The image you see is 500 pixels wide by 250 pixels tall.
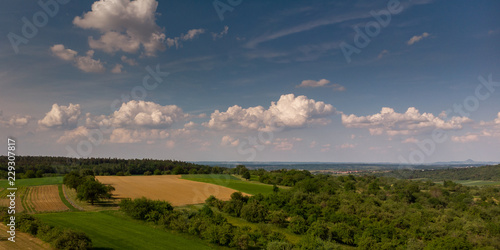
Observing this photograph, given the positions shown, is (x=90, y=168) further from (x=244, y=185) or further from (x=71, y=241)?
(x=71, y=241)

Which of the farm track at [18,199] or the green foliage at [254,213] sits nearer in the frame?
the green foliage at [254,213]

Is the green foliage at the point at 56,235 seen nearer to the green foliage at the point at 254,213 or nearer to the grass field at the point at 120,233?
the grass field at the point at 120,233

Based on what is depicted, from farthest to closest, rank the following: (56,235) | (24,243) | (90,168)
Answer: (90,168), (24,243), (56,235)

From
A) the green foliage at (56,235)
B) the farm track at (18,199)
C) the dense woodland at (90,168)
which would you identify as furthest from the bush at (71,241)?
the dense woodland at (90,168)

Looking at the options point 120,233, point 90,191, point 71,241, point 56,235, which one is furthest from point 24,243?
point 90,191

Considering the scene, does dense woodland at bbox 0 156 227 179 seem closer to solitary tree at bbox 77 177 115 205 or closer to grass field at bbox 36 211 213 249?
solitary tree at bbox 77 177 115 205

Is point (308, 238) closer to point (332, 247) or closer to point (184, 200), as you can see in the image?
point (332, 247)
